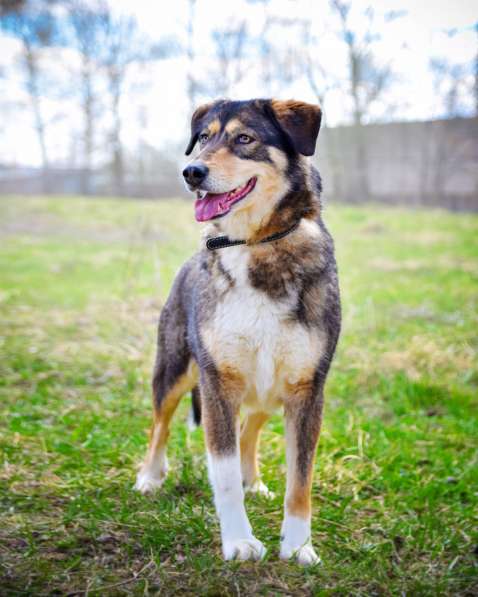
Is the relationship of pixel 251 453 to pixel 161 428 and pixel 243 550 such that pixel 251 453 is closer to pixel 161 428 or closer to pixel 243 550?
pixel 161 428

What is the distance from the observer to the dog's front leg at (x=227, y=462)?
9.45ft

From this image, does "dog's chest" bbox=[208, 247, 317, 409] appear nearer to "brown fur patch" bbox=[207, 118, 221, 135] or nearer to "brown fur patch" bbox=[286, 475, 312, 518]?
"brown fur patch" bbox=[286, 475, 312, 518]

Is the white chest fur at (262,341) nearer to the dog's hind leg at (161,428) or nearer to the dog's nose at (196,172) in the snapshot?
the dog's nose at (196,172)

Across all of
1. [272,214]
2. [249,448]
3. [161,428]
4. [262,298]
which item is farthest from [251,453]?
[272,214]

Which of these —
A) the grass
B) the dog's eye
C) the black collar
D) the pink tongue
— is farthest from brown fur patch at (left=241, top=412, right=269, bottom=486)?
the dog's eye

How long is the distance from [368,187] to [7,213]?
43.2ft

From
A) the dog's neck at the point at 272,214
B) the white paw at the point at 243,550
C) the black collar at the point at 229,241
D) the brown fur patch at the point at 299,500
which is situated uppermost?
the dog's neck at the point at 272,214

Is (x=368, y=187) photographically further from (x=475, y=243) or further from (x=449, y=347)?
(x=449, y=347)

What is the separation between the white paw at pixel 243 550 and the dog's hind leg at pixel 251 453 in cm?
74

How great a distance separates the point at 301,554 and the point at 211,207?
71.0 inches

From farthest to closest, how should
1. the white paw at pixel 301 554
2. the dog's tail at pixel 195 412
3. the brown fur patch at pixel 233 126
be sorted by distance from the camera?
the dog's tail at pixel 195 412 < the brown fur patch at pixel 233 126 < the white paw at pixel 301 554

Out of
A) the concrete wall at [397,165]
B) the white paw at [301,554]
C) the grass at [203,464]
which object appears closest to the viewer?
the grass at [203,464]

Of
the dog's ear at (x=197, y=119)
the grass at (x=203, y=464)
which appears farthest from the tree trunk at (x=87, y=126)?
the dog's ear at (x=197, y=119)

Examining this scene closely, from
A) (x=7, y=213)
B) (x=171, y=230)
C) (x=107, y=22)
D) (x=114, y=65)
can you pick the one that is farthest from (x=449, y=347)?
(x=114, y=65)
